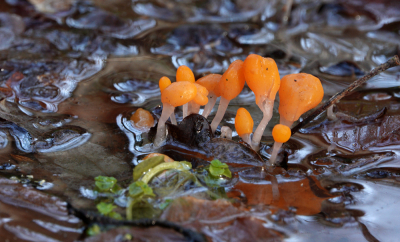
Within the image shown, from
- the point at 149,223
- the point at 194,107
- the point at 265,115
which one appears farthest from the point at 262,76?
the point at 149,223

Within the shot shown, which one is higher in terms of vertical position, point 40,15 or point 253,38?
point 253,38

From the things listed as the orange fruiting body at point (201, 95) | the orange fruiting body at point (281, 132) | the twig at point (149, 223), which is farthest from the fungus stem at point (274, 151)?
the twig at point (149, 223)

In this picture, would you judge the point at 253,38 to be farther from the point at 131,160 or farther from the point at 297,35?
the point at 131,160

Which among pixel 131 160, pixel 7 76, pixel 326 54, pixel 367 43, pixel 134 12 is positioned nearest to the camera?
pixel 131 160

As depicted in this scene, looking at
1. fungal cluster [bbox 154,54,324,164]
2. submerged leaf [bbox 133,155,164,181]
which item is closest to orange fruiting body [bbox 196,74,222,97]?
fungal cluster [bbox 154,54,324,164]

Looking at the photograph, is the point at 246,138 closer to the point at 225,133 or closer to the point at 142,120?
the point at 225,133

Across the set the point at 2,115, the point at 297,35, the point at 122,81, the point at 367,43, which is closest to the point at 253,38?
the point at 297,35

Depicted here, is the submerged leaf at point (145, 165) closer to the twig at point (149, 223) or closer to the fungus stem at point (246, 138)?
the twig at point (149, 223)
